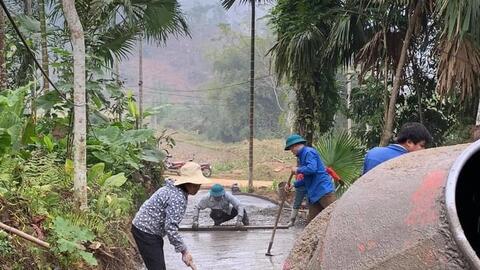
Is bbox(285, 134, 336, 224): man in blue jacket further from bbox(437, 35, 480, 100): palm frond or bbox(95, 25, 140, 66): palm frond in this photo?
bbox(95, 25, 140, 66): palm frond

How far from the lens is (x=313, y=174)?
7391mm

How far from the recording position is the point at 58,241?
5129 mm

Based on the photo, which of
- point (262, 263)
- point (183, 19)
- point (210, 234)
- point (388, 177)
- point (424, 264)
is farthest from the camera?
point (183, 19)

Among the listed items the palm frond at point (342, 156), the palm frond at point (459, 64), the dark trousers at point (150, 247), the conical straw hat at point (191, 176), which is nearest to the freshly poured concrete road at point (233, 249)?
the palm frond at point (342, 156)

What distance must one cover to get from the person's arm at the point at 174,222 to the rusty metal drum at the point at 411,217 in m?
2.83

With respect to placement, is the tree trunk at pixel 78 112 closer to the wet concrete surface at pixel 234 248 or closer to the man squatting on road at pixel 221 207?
the wet concrete surface at pixel 234 248

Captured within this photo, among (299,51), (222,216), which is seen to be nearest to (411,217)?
(222,216)

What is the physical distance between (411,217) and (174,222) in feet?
11.1

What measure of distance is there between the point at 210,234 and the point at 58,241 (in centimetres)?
532

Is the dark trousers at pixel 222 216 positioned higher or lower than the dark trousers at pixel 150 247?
lower

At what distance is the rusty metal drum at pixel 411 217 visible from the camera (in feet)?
5.79

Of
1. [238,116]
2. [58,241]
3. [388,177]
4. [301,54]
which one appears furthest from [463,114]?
[238,116]

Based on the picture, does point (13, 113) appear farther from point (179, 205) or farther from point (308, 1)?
point (308, 1)

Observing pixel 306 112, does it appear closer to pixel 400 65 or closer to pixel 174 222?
pixel 400 65
